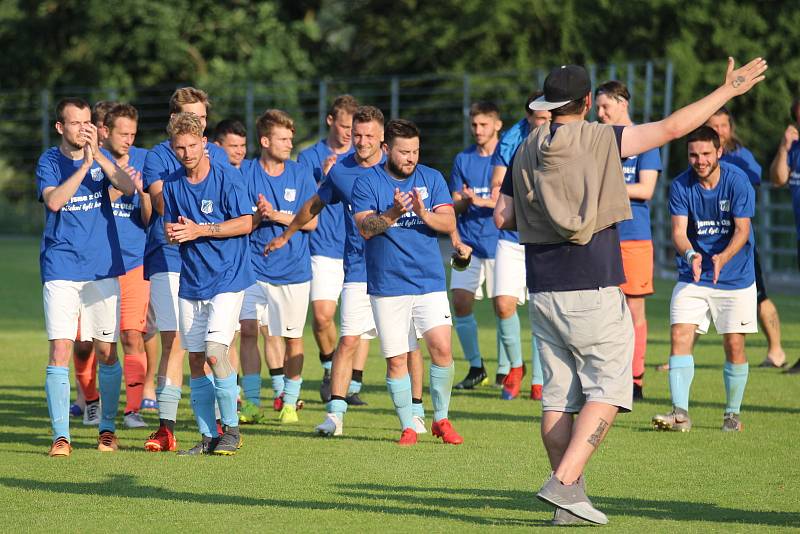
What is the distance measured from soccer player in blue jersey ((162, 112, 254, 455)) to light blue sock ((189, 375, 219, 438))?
1.5 inches

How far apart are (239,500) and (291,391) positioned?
3.00 meters

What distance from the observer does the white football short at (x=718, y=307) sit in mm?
9469

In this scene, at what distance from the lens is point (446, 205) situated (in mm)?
8844

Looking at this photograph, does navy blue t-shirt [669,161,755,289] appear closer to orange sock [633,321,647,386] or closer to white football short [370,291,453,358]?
orange sock [633,321,647,386]

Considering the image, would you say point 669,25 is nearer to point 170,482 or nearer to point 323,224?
point 323,224

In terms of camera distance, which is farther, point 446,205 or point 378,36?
point 378,36

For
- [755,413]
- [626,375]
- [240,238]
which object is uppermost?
[240,238]

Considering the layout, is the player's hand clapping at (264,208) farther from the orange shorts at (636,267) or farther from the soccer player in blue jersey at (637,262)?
the orange shorts at (636,267)

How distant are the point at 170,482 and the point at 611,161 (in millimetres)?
3228

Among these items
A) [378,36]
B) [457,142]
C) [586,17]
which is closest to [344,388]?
[457,142]

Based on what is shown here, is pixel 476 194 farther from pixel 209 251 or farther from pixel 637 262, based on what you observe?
pixel 209 251

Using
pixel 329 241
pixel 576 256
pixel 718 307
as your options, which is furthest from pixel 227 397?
pixel 718 307

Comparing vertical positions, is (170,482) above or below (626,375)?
below

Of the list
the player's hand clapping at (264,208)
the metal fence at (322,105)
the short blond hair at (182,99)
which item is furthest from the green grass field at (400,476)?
the metal fence at (322,105)
